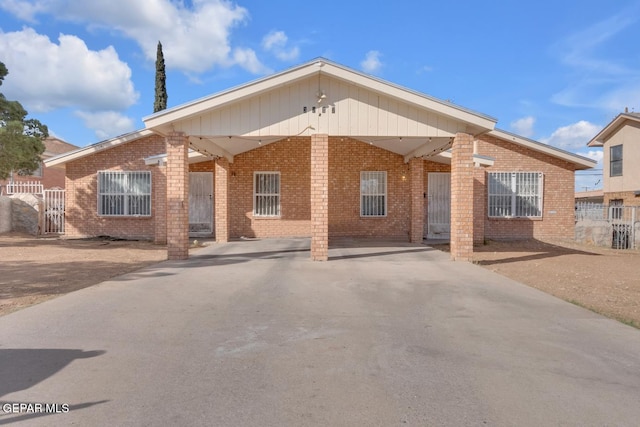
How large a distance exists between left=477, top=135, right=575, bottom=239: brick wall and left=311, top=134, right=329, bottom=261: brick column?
9.48 metres

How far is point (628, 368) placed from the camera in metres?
3.72

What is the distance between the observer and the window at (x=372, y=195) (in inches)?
674

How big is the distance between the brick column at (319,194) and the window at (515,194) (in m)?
9.64

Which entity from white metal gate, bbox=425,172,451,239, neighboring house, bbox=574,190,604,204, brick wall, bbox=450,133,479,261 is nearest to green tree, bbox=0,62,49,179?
brick wall, bbox=450,133,479,261

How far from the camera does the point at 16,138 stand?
13.2 m

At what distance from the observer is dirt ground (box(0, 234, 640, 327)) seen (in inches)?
257

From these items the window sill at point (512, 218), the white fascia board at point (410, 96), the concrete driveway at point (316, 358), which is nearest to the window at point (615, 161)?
the window sill at point (512, 218)

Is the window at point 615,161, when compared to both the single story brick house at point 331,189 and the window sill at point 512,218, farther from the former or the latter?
the window sill at point 512,218

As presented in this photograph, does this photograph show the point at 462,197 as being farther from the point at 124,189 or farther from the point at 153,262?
the point at 124,189

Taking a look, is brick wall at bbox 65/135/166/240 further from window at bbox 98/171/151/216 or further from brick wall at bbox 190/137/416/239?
brick wall at bbox 190/137/416/239

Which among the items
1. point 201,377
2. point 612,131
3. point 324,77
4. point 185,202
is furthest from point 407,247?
point 612,131

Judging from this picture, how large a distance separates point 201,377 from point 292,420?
3.33 feet

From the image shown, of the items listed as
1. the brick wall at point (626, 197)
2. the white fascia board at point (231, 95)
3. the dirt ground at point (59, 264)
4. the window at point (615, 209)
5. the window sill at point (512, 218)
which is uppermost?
the white fascia board at point (231, 95)

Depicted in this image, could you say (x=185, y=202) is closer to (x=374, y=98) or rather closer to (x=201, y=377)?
(x=374, y=98)
